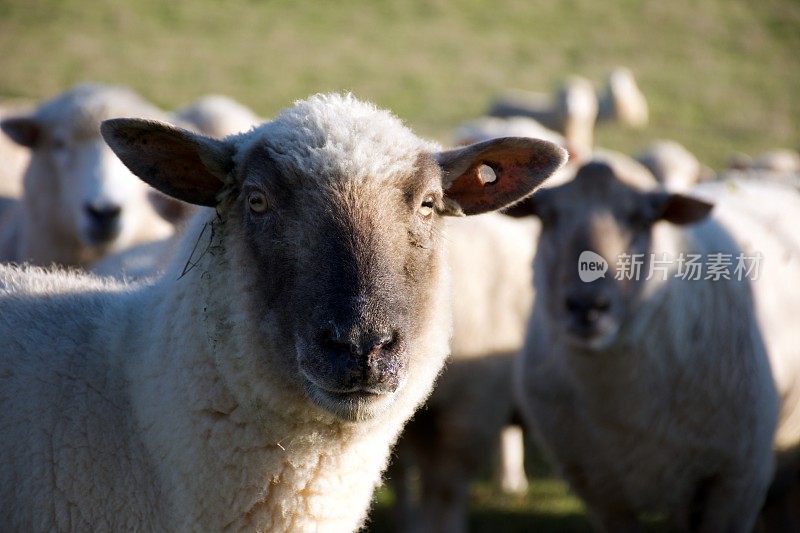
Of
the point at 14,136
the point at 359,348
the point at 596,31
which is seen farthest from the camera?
the point at 596,31

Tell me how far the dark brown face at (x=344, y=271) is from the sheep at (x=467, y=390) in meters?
2.85

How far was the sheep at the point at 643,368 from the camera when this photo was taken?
14.8 feet

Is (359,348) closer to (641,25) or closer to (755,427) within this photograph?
(755,427)

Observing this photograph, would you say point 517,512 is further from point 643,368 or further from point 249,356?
point 249,356

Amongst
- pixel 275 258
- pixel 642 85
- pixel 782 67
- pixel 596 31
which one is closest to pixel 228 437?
pixel 275 258

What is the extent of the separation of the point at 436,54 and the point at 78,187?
868 inches

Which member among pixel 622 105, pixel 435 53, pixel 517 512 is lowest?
pixel 435 53

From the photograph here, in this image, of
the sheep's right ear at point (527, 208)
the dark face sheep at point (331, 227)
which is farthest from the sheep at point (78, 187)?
the dark face sheep at point (331, 227)

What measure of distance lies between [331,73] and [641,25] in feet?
39.9

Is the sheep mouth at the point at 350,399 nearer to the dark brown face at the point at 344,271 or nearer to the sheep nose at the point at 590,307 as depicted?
the dark brown face at the point at 344,271

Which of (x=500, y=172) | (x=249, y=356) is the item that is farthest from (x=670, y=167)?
(x=249, y=356)

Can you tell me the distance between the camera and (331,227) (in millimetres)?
2502

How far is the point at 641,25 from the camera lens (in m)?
30.2

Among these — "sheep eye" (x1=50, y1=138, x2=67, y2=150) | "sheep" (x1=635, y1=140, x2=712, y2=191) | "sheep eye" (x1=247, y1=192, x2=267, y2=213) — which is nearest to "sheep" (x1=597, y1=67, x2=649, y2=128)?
"sheep" (x1=635, y1=140, x2=712, y2=191)
